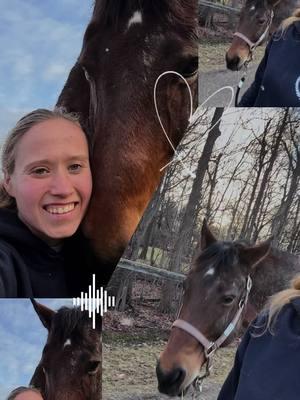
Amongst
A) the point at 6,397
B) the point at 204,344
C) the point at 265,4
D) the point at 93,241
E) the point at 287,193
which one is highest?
the point at 265,4

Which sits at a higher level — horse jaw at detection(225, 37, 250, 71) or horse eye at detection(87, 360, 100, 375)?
horse jaw at detection(225, 37, 250, 71)

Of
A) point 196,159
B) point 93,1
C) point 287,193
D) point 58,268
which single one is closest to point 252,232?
point 287,193

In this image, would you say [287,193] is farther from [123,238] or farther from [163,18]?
[163,18]

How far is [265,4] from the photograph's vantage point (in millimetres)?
1348

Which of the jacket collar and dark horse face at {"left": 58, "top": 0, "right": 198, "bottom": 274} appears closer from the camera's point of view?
the jacket collar

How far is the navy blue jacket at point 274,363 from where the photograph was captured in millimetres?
Result: 948

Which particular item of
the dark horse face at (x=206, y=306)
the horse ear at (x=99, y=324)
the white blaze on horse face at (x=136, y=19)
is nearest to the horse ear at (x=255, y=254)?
the dark horse face at (x=206, y=306)

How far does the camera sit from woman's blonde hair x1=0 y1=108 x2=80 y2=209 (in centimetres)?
140

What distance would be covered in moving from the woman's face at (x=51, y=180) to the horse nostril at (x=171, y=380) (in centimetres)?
42

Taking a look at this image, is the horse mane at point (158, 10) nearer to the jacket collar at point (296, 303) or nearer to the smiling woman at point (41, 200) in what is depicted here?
the smiling woman at point (41, 200)

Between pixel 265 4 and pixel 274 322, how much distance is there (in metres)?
0.77

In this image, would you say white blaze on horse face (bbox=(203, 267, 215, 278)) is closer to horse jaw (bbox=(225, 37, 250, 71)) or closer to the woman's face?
the woman's face

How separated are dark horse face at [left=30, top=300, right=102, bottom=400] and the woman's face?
242 millimetres

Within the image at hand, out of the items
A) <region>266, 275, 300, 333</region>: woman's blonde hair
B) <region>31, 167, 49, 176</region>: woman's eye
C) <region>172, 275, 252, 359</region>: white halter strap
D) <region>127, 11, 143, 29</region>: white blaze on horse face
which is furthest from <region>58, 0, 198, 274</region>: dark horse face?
<region>266, 275, 300, 333</region>: woman's blonde hair
